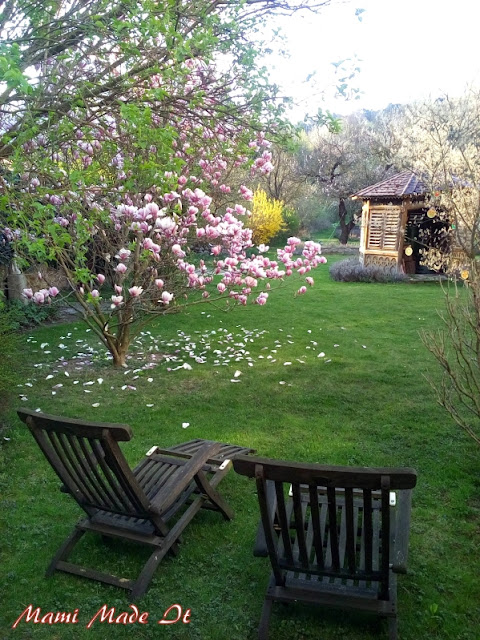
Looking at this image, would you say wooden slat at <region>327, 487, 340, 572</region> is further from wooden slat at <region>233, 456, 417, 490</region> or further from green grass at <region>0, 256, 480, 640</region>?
green grass at <region>0, 256, 480, 640</region>

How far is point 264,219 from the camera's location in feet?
73.8

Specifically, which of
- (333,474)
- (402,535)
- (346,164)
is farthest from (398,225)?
(333,474)

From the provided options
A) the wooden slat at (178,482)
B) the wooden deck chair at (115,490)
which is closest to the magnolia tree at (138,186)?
the wooden deck chair at (115,490)

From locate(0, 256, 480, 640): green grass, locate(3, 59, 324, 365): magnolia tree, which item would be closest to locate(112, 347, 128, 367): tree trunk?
locate(3, 59, 324, 365): magnolia tree

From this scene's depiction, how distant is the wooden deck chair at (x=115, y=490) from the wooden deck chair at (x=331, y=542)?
61cm

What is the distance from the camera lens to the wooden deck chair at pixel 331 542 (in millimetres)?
2012

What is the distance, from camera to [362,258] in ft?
59.1

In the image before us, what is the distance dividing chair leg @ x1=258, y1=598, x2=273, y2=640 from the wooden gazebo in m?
14.9

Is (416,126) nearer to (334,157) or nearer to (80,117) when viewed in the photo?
(334,157)

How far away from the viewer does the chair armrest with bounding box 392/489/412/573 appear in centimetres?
232

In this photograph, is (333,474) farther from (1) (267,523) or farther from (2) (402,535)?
(2) (402,535)

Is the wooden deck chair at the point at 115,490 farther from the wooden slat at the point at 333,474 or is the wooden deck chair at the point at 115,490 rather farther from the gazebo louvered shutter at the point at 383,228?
the gazebo louvered shutter at the point at 383,228

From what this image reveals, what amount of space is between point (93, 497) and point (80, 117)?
317cm

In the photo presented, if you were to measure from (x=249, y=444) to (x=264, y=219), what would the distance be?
1885 cm
